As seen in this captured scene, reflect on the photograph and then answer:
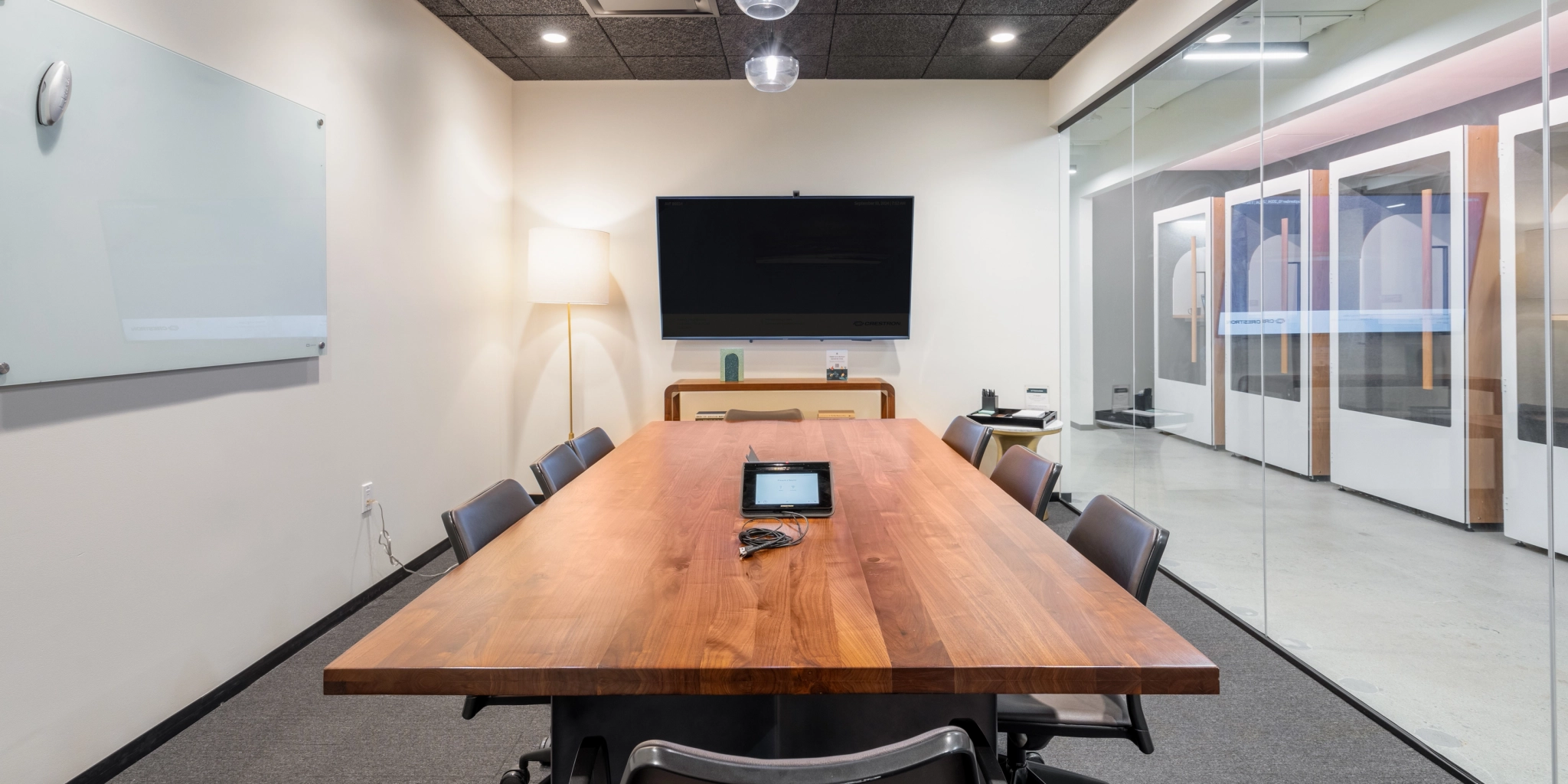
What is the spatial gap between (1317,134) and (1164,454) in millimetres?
1752

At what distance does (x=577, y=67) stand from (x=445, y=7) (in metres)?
1.02

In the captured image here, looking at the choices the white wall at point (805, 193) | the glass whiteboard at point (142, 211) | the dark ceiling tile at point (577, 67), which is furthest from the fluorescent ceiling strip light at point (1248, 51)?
the glass whiteboard at point (142, 211)

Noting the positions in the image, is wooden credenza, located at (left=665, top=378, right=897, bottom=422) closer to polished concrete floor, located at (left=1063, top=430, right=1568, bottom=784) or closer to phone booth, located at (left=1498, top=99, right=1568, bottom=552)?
polished concrete floor, located at (left=1063, top=430, right=1568, bottom=784)

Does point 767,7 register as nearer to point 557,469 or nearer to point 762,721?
point 557,469

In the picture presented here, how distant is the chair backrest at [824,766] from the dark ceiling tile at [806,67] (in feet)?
14.2

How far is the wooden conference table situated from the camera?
41.7 inches

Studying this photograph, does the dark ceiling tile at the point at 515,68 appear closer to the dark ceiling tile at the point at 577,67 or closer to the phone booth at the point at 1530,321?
the dark ceiling tile at the point at 577,67

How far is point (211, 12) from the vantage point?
2494mm

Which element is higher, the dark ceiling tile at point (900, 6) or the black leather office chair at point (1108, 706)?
the dark ceiling tile at point (900, 6)

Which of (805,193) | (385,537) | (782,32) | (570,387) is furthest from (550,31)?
(385,537)

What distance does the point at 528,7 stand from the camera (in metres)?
3.89

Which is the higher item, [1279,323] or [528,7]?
[528,7]

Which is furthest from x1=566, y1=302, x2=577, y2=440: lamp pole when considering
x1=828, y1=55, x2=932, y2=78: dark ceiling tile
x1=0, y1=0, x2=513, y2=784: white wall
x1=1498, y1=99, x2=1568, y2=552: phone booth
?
x1=1498, y1=99, x2=1568, y2=552: phone booth

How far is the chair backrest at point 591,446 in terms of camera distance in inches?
117
